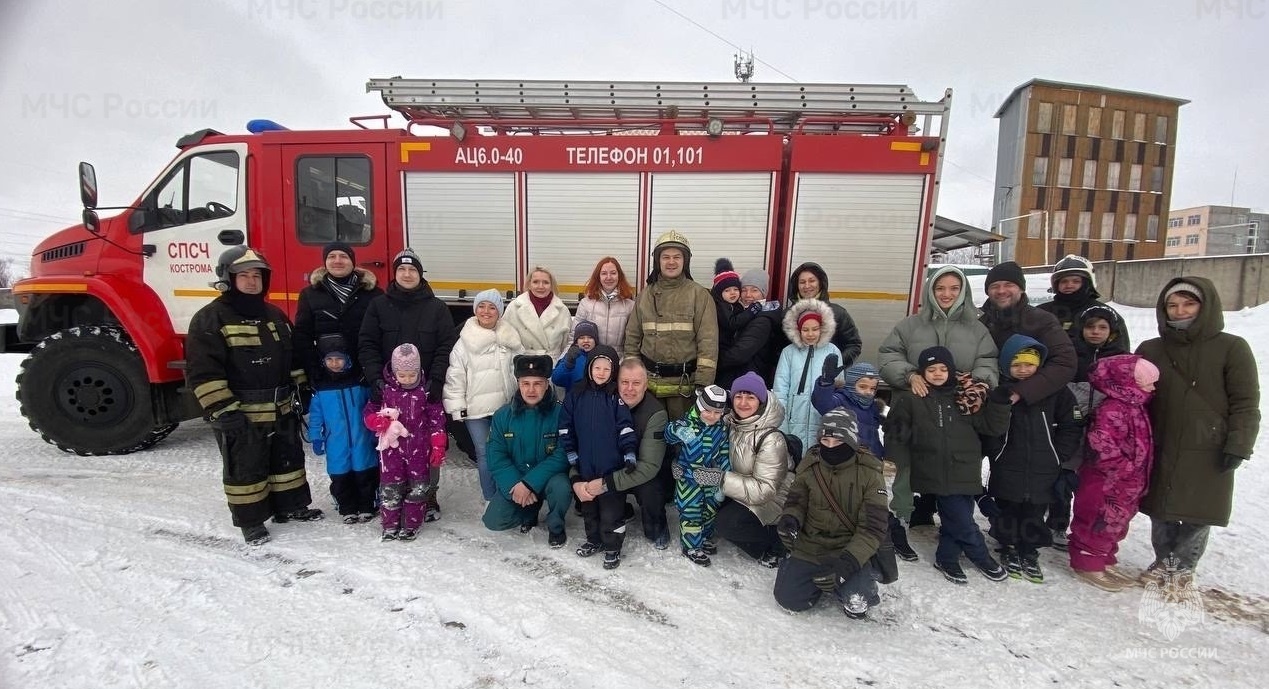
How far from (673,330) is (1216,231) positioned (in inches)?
2485

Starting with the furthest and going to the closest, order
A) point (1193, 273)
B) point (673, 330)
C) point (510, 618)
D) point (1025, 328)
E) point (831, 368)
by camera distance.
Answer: point (1193, 273)
point (673, 330)
point (831, 368)
point (1025, 328)
point (510, 618)

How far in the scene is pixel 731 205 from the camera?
4504 millimetres

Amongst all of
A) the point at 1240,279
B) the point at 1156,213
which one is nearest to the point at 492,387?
the point at 1240,279

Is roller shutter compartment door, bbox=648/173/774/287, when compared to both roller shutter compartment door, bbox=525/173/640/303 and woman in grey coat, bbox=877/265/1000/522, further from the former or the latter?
woman in grey coat, bbox=877/265/1000/522

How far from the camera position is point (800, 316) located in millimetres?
3633

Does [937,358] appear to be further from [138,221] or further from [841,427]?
[138,221]

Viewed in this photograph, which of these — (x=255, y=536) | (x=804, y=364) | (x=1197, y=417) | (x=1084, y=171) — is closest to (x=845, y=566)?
(x=804, y=364)

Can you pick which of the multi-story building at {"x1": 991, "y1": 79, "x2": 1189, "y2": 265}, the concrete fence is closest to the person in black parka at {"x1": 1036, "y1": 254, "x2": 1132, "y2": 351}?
the concrete fence

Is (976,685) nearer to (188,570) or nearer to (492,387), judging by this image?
(492,387)

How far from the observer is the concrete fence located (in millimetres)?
13345

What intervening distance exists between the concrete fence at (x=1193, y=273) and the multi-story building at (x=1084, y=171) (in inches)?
701

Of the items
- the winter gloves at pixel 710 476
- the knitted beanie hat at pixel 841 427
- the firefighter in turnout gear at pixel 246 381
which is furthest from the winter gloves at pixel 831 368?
the firefighter in turnout gear at pixel 246 381

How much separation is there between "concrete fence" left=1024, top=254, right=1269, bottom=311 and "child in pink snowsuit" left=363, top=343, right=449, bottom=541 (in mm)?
16866

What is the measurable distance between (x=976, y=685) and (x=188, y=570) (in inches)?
162
